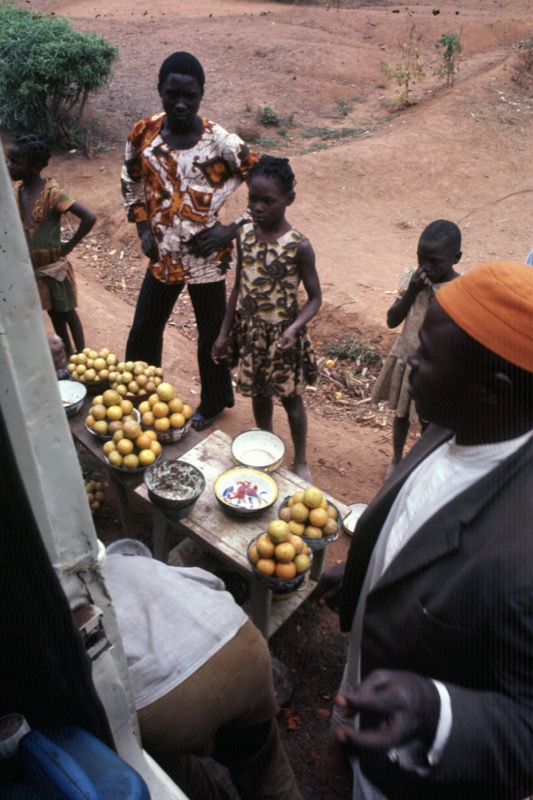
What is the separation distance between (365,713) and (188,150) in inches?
139

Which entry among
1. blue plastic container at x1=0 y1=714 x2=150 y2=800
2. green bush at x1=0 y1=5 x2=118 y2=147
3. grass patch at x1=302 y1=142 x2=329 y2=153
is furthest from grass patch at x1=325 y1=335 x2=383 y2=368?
green bush at x1=0 y1=5 x2=118 y2=147

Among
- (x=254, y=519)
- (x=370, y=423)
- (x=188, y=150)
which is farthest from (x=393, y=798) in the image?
(x=370, y=423)

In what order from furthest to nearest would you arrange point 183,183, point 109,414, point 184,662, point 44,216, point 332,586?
point 44,216 < point 183,183 < point 109,414 < point 332,586 < point 184,662

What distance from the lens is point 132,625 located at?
1687 millimetres

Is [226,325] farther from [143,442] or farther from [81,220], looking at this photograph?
[81,220]

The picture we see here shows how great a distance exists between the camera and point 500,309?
136 cm

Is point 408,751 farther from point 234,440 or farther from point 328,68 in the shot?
point 328,68

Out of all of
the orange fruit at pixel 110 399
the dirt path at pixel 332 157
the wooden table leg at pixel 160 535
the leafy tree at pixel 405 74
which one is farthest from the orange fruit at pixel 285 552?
the leafy tree at pixel 405 74

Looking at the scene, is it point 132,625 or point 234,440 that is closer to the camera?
point 132,625

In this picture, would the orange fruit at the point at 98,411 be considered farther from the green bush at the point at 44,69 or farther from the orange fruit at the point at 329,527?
the green bush at the point at 44,69

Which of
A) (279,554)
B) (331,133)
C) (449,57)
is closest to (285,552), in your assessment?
(279,554)

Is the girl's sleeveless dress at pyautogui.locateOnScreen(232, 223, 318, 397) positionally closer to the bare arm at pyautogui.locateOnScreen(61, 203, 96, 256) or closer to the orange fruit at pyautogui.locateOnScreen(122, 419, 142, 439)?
the orange fruit at pyautogui.locateOnScreen(122, 419, 142, 439)

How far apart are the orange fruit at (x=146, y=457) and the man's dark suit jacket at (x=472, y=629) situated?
1.83 meters

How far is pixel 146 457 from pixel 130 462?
0.30 ft
